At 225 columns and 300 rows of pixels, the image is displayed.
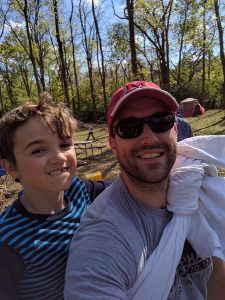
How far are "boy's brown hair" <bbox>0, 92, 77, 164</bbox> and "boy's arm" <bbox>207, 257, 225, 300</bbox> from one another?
3.43ft

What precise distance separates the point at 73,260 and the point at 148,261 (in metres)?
0.30

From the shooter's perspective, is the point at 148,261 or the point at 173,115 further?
the point at 173,115

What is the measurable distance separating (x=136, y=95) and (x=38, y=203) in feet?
2.51

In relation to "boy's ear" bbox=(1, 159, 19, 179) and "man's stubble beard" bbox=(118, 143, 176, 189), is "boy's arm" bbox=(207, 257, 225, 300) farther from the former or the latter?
"boy's ear" bbox=(1, 159, 19, 179)

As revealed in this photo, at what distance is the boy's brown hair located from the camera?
70.7 inches

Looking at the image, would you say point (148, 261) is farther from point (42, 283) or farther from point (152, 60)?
point (152, 60)

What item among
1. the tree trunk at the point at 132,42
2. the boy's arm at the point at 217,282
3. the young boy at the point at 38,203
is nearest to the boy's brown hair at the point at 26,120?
the young boy at the point at 38,203

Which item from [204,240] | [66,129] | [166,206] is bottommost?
[204,240]

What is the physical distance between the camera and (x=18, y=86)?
47.4 meters

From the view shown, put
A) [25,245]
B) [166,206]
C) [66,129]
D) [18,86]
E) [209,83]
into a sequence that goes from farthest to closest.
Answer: [18,86] < [209,83] < [66,129] < [166,206] < [25,245]

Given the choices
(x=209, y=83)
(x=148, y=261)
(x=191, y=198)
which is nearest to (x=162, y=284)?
Result: (x=148, y=261)

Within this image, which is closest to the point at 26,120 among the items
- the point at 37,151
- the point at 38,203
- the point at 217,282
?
the point at 37,151

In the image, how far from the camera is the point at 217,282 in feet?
5.24

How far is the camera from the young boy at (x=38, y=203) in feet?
4.77
